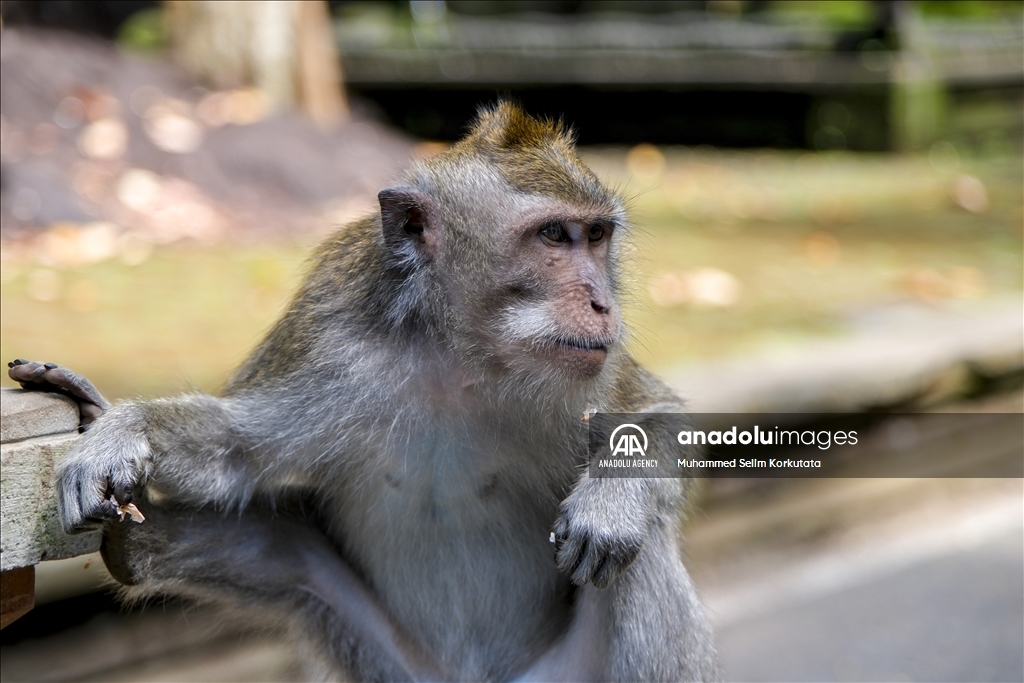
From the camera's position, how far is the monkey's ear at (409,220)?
2674mm

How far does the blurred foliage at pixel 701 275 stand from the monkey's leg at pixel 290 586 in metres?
0.65

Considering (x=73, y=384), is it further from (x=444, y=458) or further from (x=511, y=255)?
(x=511, y=255)

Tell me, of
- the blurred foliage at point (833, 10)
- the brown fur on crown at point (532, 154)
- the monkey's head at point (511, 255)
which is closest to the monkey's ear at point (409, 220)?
the monkey's head at point (511, 255)

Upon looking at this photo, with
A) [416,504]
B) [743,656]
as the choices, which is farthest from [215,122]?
[416,504]

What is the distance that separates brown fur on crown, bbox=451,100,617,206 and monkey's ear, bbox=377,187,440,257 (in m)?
0.20

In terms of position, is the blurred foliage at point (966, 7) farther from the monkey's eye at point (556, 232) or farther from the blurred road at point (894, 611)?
the monkey's eye at point (556, 232)

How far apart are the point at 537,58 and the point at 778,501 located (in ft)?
24.3

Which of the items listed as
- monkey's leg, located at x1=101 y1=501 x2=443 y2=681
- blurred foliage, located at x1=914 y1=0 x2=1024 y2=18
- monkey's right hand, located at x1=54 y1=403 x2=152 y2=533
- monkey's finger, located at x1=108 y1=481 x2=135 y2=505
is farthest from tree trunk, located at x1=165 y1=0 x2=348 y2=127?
blurred foliage, located at x1=914 y1=0 x2=1024 y2=18

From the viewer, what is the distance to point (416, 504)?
2811 mm

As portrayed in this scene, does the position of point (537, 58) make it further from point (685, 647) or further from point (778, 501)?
point (685, 647)

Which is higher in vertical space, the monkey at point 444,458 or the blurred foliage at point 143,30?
the blurred foliage at point 143,30

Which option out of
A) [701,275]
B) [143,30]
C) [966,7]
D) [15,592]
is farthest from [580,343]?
[966,7]

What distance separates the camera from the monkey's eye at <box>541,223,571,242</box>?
2.61 metres

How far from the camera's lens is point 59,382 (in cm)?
252
